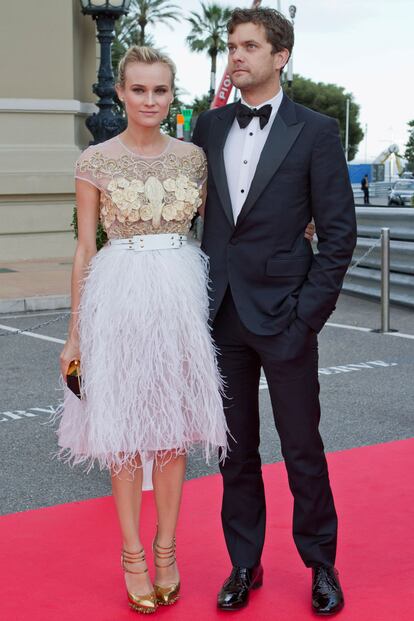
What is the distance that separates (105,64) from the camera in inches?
576

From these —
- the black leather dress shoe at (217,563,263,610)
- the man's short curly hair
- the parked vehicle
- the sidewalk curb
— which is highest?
the man's short curly hair

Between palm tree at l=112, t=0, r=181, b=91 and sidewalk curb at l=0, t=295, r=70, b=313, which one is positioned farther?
palm tree at l=112, t=0, r=181, b=91

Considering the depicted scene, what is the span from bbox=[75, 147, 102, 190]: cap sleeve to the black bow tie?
0.55 meters

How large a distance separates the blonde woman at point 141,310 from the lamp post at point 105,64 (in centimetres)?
1048

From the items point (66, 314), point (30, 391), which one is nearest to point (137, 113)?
point (30, 391)

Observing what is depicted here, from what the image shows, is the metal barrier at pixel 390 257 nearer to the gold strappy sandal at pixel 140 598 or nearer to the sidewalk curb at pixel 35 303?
the sidewalk curb at pixel 35 303

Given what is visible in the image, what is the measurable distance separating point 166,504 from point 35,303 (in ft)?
27.8

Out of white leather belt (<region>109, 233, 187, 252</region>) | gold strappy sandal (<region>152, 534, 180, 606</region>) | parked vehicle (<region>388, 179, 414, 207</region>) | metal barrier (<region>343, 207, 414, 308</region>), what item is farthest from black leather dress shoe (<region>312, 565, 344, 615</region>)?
parked vehicle (<region>388, 179, 414, 207</region>)

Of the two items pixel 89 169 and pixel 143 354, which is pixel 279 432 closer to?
pixel 143 354

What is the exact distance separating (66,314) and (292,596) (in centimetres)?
797

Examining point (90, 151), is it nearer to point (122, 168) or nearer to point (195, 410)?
point (122, 168)

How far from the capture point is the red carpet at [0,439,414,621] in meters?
3.57

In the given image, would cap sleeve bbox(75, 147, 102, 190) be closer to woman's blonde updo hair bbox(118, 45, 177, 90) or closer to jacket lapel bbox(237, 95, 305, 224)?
woman's blonde updo hair bbox(118, 45, 177, 90)

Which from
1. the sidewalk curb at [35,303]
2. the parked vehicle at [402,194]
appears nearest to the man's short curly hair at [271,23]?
the sidewalk curb at [35,303]
